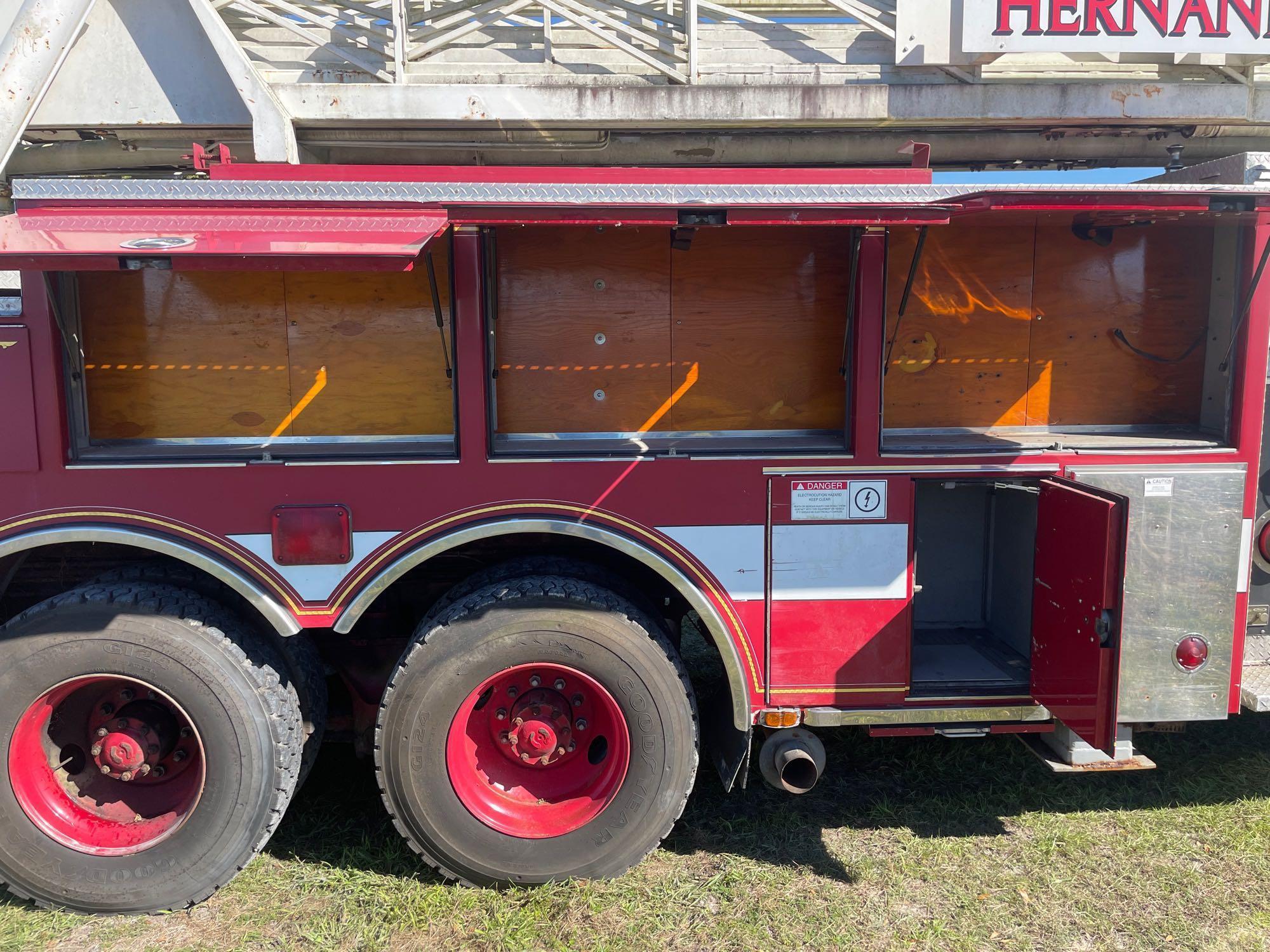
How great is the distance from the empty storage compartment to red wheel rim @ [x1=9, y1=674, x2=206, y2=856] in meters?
3.14

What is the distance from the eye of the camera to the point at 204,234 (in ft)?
9.14

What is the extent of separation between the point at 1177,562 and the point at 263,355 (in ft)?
12.2

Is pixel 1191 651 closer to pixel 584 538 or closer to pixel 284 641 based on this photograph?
pixel 584 538

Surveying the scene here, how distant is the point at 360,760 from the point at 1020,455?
3.55 m

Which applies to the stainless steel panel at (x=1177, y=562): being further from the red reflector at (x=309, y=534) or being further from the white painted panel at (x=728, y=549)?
the red reflector at (x=309, y=534)

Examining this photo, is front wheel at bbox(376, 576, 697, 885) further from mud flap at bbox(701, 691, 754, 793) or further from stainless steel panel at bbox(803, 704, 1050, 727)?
stainless steel panel at bbox(803, 704, 1050, 727)

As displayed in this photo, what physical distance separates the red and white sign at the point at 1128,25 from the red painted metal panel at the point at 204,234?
3.69m

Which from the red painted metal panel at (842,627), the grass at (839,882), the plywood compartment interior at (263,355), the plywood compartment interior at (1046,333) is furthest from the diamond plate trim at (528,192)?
the grass at (839,882)

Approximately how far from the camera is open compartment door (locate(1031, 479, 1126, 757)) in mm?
2990

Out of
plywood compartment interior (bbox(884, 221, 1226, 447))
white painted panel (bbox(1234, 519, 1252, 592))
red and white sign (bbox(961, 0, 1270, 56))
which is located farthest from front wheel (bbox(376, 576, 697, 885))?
red and white sign (bbox(961, 0, 1270, 56))

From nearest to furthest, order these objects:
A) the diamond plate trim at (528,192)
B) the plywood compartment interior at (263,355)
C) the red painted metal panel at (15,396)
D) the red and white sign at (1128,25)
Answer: the diamond plate trim at (528,192), the red painted metal panel at (15,396), the plywood compartment interior at (263,355), the red and white sign at (1128,25)

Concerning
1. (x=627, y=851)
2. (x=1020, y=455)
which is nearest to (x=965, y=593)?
(x=1020, y=455)

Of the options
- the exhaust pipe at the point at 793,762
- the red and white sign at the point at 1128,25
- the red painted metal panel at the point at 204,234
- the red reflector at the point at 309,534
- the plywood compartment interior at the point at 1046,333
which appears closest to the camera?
the red painted metal panel at the point at 204,234

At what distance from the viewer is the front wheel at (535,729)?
10.7ft
